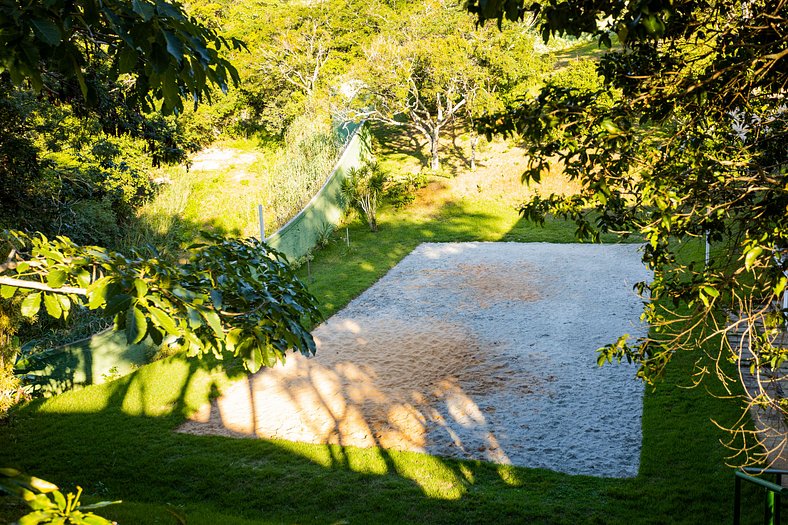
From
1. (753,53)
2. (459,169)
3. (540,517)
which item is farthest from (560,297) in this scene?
(459,169)

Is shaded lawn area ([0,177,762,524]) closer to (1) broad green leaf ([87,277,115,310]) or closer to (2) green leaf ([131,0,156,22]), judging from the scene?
(1) broad green leaf ([87,277,115,310])

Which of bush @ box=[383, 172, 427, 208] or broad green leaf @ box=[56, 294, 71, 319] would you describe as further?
bush @ box=[383, 172, 427, 208]

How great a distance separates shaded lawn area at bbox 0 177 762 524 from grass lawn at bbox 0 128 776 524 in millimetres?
13

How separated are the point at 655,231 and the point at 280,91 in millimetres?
25486

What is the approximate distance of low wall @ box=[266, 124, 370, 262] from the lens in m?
16.2

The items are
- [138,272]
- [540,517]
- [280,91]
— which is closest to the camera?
[138,272]

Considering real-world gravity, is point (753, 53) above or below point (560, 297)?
above

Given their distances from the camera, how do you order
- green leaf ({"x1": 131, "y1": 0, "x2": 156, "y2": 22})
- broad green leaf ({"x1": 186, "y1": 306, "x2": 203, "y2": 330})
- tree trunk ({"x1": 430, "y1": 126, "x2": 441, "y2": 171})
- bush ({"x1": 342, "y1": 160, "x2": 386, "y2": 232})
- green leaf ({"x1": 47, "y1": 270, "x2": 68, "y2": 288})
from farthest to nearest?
1. tree trunk ({"x1": 430, "y1": 126, "x2": 441, "y2": 171})
2. bush ({"x1": 342, "y1": 160, "x2": 386, "y2": 232})
3. green leaf ({"x1": 47, "y1": 270, "x2": 68, "y2": 288})
4. broad green leaf ({"x1": 186, "y1": 306, "x2": 203, "y2": 330})
5. green leaf ({"x1": 131, "y1": 0, "x2": 156, "y2": 22})

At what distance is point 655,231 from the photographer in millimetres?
4285

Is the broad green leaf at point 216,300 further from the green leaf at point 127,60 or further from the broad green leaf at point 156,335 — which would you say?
the green leaf at point 127,60

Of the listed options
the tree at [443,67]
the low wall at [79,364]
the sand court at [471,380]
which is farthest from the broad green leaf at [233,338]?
the tree at [443,67]

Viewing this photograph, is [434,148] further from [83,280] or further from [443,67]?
[83,280]

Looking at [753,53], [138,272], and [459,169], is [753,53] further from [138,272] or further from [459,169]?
[459,169]

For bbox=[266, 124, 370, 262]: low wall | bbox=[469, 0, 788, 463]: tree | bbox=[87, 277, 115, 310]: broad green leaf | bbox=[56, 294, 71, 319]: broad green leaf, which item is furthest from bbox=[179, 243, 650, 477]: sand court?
bbox=[87, 277, 115, 310]: broad green leaf
